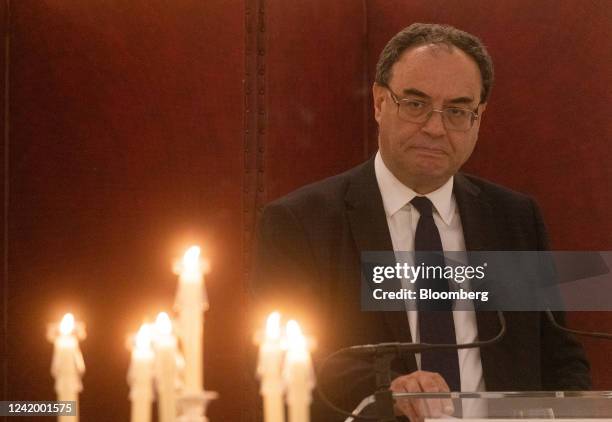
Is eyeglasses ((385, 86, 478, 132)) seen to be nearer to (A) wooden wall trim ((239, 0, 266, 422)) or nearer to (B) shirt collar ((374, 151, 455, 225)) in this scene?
(B) shirt collar ((374, 151, 455, 225))

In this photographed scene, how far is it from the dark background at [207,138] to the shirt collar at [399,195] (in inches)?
4.0

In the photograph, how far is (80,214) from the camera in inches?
66.4

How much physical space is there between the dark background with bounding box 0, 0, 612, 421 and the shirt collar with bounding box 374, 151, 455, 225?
100mm

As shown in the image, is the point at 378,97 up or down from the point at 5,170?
up

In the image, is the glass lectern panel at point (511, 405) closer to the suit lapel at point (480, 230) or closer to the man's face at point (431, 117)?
the suit lapel at point (480, 230)

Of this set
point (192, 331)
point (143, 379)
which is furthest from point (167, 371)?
point (192, 331)

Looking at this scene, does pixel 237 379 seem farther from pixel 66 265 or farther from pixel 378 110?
pixel 378 110

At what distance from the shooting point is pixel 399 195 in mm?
1679

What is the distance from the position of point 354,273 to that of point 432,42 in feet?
1.54

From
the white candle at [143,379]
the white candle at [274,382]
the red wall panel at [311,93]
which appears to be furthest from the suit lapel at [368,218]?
the white candle at [143,379]

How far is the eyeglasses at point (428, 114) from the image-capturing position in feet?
5.29

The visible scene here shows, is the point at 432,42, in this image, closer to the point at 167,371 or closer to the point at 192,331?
the point at 167,371

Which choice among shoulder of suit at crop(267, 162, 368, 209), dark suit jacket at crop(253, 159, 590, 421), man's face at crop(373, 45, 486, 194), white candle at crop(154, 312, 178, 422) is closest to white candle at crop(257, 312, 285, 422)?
white candle at crop(154, 312, 178, 422)

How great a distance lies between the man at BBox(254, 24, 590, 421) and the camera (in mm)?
1608
